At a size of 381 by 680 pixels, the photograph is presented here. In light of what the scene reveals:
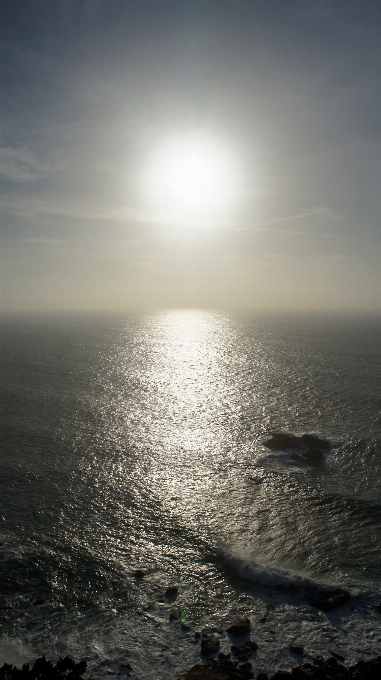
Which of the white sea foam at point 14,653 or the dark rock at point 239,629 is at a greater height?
the dark rock at point 239,629

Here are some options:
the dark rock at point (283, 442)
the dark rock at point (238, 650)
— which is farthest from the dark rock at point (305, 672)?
the dark rock at point (283, 442)

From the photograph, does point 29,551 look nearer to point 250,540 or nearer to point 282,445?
point 250,540

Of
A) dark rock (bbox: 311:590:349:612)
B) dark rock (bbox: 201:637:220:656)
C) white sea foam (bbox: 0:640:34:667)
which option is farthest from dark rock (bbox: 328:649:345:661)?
white sea foam (bbox: 0:640:34:667)

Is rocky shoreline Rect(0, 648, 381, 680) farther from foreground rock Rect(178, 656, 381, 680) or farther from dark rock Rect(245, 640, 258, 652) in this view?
dark rock Rect(245, 640, 258, 652)

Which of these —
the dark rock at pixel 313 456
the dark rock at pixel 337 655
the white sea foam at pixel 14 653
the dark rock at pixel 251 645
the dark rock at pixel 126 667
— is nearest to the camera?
the dark rock at pixel 126 667

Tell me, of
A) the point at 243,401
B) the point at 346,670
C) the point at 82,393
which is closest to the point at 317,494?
the point at 346,670

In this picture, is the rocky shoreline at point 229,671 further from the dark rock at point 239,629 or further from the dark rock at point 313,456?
the dark rock at point 313,456

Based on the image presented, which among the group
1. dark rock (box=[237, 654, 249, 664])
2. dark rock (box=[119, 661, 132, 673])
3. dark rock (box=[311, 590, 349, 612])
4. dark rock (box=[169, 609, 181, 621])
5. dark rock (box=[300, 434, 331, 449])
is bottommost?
dark rock (box=[119, 661, 132, 673])
